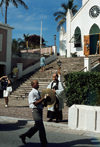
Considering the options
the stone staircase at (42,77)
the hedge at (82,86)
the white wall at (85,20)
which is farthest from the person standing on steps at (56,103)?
the white wall at (85,20)

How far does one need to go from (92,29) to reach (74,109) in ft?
62.8

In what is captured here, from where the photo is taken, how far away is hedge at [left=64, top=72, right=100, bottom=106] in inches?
461

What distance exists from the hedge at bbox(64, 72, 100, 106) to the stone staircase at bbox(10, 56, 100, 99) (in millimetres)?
5121

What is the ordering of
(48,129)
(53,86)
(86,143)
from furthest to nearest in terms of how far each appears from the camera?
(53,86)
(48,129)
(86,143)

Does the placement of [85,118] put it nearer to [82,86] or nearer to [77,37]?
[82,86]

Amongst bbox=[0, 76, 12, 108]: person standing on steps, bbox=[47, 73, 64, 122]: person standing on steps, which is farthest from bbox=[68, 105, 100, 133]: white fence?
bbox=[0, 76, 12, 108]: person standing on steps

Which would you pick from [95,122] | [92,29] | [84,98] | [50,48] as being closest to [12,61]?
[50,48]

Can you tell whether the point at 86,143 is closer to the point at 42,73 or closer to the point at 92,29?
the point at 42,73

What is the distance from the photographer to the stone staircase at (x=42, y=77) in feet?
56.5

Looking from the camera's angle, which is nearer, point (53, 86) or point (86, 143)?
point (86, 143)

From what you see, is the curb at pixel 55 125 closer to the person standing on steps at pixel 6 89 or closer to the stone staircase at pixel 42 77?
the person standing on steps at pixel 6 89

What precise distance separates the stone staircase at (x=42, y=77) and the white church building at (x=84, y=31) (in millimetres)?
2651

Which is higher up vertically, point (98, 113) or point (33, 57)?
point (33, 57)

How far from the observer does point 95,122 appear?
6.71 meters
